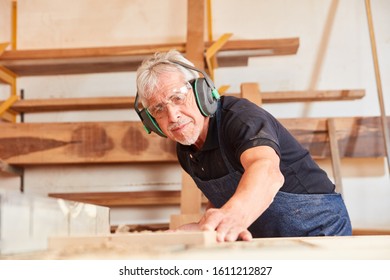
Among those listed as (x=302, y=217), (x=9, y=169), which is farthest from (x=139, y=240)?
(x=9, y=169)

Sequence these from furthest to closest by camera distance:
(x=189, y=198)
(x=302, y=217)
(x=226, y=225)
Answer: (x=189, y=198)
(x=302, y=217)
(x=226, y=225)

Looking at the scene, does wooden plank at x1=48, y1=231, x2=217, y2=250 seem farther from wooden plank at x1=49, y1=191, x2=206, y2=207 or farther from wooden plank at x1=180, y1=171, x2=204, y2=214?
wooden plank at x1=49, y1=191, x2=206, y2=207

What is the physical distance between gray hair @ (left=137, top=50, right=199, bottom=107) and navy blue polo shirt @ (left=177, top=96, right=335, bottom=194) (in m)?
0.19

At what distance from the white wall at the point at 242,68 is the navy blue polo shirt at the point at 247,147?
1171 mm

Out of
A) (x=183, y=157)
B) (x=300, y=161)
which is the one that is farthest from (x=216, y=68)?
(x=300, y=161)

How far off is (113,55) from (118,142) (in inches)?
20.2

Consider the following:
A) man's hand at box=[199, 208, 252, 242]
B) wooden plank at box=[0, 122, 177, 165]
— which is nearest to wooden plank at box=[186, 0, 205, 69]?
wooden plank at box=[0, 122, 177, 165]

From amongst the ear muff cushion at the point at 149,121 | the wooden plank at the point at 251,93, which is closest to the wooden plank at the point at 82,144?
the wooden plank at the point at 251,93

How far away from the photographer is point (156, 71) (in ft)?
5.40

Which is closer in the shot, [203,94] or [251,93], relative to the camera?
[203,94]

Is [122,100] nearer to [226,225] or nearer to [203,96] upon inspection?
[203,96]

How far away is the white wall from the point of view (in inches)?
118

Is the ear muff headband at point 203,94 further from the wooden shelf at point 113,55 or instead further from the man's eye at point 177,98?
the wooden shelf at point 113,55

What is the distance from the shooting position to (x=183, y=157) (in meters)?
1.95
